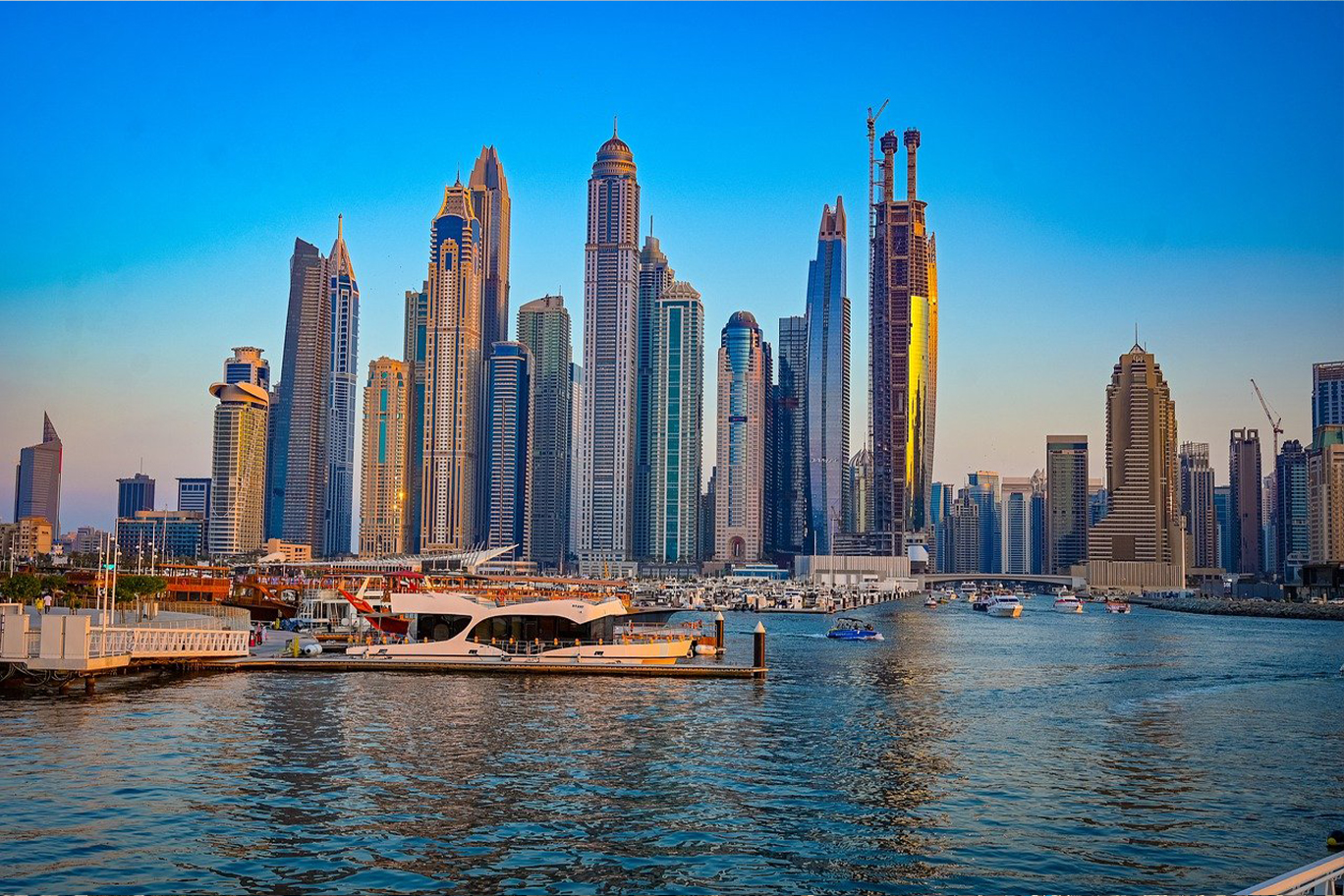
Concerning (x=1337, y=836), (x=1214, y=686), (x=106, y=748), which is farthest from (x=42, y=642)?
(x=1214, y=686)

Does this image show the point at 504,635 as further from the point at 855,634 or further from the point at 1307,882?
the point at 1307,882

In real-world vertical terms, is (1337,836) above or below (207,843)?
above

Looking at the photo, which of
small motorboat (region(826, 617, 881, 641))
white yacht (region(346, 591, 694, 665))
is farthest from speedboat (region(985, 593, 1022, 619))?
white yacht (region(346, 591, 694, 665))

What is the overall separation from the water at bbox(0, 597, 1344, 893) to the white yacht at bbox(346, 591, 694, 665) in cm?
506

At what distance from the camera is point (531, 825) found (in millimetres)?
30906

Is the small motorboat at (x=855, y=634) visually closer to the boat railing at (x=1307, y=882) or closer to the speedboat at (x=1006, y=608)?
the speedboat at (x=1006, y=608)

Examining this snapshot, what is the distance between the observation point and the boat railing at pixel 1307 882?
49.4ft

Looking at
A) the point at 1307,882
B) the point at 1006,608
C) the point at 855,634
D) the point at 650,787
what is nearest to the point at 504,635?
the point at 650,787

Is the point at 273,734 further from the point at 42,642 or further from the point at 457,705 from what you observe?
the point at 42,642

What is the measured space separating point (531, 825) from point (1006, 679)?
157 feet

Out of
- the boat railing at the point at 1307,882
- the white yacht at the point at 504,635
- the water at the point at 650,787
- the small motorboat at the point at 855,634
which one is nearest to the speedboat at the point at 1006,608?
the small motorboat at the point at 855,634

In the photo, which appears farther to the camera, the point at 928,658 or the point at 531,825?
the point at 928,658

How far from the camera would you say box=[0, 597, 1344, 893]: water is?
27.2 metres

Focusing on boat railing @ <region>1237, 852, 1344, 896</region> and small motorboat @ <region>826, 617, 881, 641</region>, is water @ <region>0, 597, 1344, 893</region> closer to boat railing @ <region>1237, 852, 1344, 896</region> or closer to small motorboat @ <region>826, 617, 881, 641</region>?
boat railing @ <region>1237, 852, 1344, 896</region>
